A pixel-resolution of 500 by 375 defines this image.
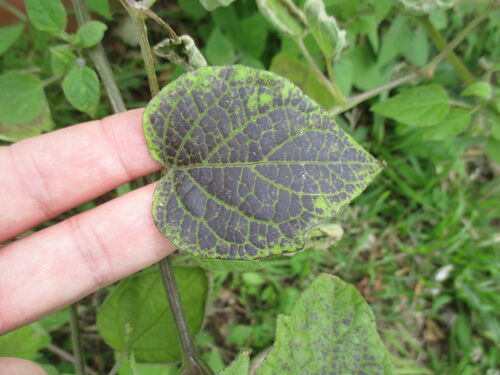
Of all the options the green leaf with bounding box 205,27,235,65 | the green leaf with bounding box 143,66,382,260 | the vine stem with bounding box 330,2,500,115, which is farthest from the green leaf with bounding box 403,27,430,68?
the green leaf with bounding box 143,66,382,260

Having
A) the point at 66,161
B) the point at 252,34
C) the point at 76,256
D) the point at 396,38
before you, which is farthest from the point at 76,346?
the point at 396,38

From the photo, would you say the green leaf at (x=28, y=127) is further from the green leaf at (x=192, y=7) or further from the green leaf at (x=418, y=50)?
the green leaf at (x=418, y=50)

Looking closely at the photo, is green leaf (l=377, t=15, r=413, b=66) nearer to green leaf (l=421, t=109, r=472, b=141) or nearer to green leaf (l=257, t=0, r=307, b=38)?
green leaf (l=421, t=109, r=472, b=141)

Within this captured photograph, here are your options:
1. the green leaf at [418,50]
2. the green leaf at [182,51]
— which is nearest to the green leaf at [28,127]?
the green leaf at [182,51]

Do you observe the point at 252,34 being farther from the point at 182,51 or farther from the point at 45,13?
the point at 45,13

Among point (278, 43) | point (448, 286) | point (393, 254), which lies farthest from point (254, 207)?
point (448, 286)
